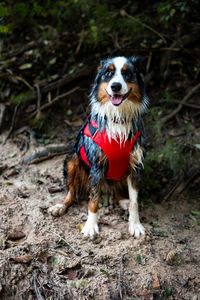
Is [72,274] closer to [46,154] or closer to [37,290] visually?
[37,290]

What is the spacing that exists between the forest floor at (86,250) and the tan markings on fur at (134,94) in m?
1.44

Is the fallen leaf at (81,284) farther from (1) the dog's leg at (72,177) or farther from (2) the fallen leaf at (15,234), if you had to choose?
(1) the dog's leg at (72,177)

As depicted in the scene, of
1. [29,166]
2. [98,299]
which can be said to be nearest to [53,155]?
[29,166]

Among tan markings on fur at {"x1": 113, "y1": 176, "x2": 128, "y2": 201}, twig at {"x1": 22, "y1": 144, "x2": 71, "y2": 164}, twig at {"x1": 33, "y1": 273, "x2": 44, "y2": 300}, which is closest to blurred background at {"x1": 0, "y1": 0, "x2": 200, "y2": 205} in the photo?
twig at {"x1": 22, "y1": 144, "x2": 71, "y2": 164}

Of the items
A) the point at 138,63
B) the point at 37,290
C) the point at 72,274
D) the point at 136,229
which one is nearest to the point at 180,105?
the point at 138,63

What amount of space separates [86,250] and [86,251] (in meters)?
0.02

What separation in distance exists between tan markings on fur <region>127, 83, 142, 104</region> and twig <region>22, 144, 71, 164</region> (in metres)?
1.78

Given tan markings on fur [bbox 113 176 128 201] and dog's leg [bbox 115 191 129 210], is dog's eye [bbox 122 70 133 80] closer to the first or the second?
tan markings on fur [bbox 113 176 128 201]

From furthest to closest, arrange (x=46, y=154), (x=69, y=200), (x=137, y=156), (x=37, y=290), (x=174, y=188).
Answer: (x=46, y=154) < (x=174, y=188) < (x=69, y=200) < (x=137, y=156) < (x=37, y=290)

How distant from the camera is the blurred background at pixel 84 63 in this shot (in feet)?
15.2

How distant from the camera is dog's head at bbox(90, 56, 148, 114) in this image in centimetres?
275

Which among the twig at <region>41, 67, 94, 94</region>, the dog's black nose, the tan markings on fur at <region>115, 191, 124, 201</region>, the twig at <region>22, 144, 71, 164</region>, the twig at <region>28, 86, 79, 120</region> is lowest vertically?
the tan markings on fur at <region>115, 191, 124, 201</region>

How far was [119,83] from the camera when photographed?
2.69 m

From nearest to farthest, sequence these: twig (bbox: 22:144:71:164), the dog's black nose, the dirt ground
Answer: the dirt ground, the dog's black nose, twig (bbox: 22:144:71:164)
